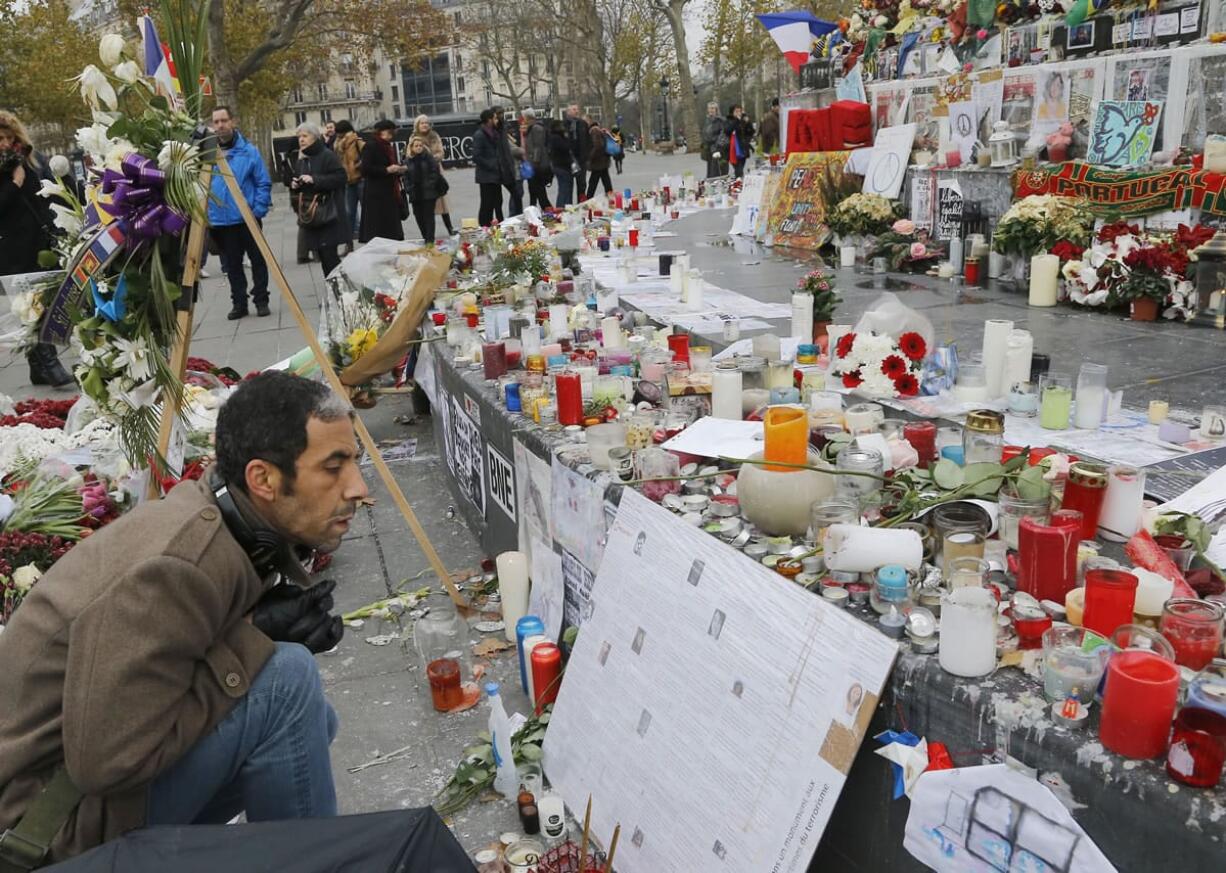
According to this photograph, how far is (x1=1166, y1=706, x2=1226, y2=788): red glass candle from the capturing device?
1506mm

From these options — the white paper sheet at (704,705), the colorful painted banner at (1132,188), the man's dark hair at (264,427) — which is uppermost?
the colorful painted banner at (1132,188)

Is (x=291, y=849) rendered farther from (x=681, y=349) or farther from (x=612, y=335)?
(x=612, y=335)

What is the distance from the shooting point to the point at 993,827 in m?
1.72

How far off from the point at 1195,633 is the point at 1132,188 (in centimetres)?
624

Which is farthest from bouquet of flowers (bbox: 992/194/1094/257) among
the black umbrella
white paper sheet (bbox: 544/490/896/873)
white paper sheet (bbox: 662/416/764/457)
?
the black umbrella

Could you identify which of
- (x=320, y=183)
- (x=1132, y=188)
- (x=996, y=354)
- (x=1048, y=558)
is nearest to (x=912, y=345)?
(x=996, y=354)

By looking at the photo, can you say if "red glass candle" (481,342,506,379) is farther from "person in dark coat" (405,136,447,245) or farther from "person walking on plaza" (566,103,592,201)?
"person walking on plaza" (566,103,592,201)

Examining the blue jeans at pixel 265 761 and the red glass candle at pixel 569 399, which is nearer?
the blue jeans at pixel 265 761

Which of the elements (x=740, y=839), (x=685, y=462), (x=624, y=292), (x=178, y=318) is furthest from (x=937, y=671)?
(x=624, y=292)

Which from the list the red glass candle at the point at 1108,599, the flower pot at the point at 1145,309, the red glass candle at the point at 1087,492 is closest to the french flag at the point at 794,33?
the flower pot at the point at 1145,309

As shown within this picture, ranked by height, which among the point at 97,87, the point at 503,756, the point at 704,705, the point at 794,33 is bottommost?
the point at 503,756

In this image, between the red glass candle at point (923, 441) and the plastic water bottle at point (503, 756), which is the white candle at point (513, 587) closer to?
the plastic water bottle at point (503, 756)

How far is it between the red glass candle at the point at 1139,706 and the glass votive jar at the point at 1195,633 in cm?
19

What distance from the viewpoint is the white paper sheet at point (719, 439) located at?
302 centimetres
